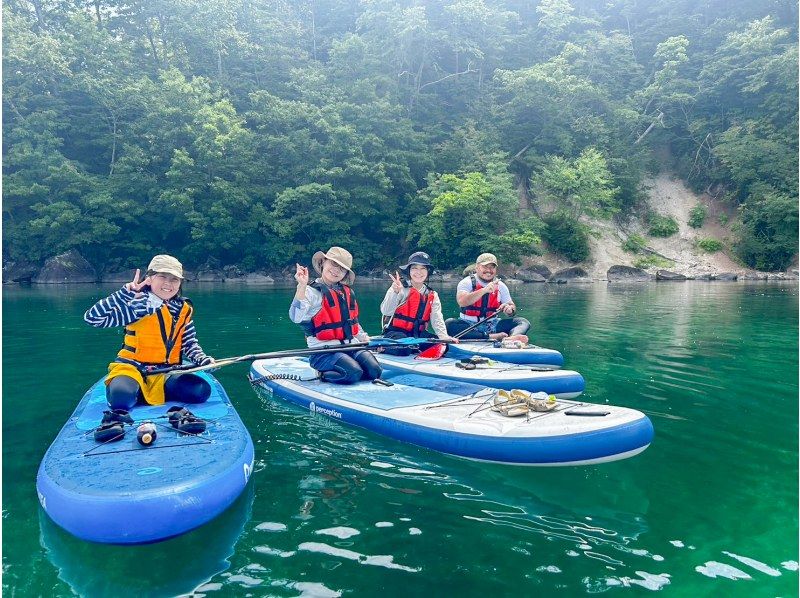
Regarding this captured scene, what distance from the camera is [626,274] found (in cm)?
2970

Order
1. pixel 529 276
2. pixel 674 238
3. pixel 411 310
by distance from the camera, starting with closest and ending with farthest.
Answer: pixel 411 310, pixel 529 276, pixel 674 238

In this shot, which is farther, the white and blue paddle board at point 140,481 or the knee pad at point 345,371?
the knee pad at point 345,371

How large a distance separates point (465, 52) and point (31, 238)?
1043 inches

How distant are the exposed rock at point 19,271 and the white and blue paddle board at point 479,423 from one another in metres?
27.5

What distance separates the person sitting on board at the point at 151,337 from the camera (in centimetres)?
471

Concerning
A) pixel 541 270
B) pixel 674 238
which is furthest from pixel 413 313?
pixel 674 238

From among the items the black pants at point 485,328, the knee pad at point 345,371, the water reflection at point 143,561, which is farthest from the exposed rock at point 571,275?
the water reflection at point 143,561

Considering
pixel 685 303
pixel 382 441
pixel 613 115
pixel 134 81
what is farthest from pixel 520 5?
pixel 382 441

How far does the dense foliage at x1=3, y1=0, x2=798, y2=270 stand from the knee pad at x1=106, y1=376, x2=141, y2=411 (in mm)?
24332

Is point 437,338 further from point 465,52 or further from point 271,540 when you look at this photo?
point 465,52

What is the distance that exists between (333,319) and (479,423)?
2450mm

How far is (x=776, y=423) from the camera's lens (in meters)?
5.57

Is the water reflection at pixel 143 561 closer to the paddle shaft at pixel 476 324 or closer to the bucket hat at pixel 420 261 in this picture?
the bucket hat at pixel 420 261

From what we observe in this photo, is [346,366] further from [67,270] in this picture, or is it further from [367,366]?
[67,270]
